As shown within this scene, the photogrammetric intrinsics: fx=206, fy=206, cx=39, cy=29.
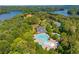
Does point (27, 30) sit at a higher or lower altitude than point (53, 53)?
higher

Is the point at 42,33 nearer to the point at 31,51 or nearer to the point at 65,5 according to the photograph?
the point at 31,51

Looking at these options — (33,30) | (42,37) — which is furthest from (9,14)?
(42,37)

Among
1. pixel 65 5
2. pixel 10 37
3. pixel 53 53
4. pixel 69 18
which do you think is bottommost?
pixel 53 53

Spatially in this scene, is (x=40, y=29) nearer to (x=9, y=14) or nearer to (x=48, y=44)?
(x=48, y=44)

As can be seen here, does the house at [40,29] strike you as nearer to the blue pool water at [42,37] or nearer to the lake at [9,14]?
the blue pool water at [42,37]

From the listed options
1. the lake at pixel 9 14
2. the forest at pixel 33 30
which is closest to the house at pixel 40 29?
the forest at pixel 33 30

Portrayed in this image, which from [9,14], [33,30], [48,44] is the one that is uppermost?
[9,14]
